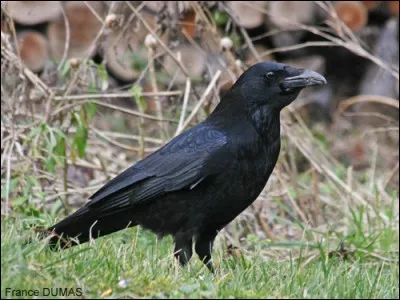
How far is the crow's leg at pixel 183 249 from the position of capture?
16.6 feet

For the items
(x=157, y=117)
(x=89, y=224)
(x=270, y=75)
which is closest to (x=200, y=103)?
(x=157, y=117)

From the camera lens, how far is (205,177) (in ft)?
16.3

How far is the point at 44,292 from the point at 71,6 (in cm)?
584

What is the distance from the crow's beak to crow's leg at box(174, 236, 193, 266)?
92cm

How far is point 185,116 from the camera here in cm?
718

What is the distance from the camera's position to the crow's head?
17.0 ft

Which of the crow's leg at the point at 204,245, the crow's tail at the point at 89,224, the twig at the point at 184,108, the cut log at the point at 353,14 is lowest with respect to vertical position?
the crow's leg at the point at 204,245

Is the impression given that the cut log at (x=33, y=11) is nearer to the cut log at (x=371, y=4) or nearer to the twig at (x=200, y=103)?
the twig at (x=200, y=103)

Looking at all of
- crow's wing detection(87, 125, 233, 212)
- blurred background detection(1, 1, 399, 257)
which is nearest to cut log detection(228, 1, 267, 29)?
blurred background detection(1, 1, 399, 257)

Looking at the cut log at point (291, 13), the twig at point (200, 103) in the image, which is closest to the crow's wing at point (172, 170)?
the twig at point (200, 103)

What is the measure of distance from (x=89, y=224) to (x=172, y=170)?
508mm

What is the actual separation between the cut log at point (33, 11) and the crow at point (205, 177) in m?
3.76

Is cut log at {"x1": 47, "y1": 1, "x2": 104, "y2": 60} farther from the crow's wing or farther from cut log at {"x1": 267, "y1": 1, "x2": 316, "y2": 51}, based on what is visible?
the crow's wing

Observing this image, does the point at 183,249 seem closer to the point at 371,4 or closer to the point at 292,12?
the point at 292,12
